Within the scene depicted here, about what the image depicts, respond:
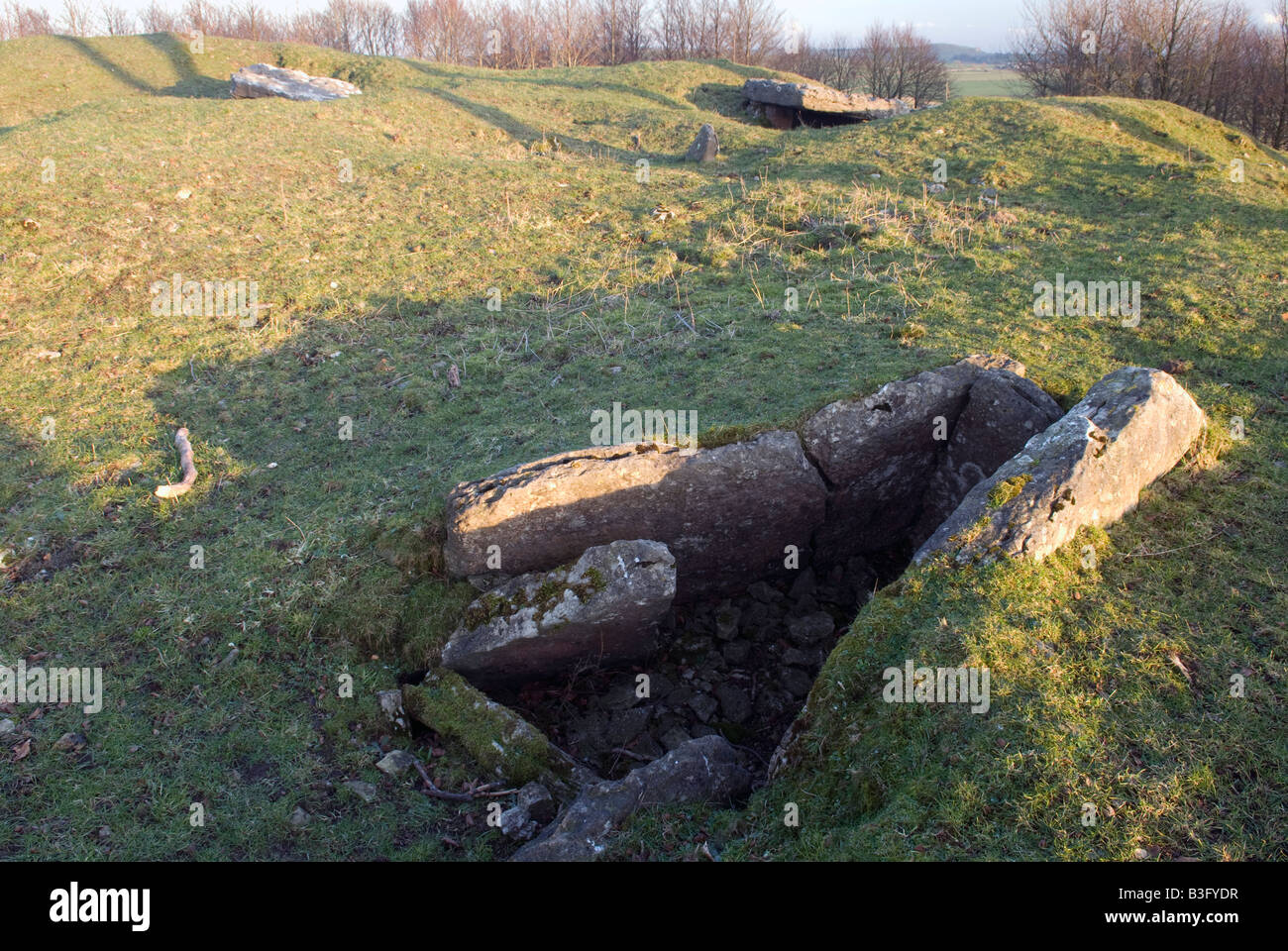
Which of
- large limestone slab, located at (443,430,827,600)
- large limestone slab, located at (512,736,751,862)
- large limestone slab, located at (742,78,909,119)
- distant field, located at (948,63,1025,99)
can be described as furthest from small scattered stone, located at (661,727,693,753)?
distant field, located at (948,63,1025,99)

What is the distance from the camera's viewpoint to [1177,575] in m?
5.70

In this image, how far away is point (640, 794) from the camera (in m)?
4.75

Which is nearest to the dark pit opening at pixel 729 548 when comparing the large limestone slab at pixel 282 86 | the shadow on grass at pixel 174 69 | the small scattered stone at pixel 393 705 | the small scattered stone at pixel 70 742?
the small scattered stone at pixel 393 705

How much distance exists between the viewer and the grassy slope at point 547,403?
4.56 meters

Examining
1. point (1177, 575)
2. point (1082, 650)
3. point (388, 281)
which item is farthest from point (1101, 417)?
point (388, 281)

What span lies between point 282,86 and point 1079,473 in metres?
22.6

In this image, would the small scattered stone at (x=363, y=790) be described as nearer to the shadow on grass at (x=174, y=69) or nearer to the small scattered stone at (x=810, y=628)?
the small scattered stone at (x=810, y=628)

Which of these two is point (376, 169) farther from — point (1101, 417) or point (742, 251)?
point (1101, 417)

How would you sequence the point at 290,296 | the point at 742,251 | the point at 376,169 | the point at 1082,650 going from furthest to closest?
the point at 376,169
the point at 742,251
the point at 290,296
the point at 1082,650

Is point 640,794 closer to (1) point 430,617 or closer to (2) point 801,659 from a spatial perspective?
(2) point 801,659

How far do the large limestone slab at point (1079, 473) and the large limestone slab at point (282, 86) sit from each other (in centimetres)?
2034

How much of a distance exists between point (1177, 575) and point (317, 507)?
24.2 feet

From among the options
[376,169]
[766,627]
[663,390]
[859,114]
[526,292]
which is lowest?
[766,627]

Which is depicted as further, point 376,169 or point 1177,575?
point 376,169
